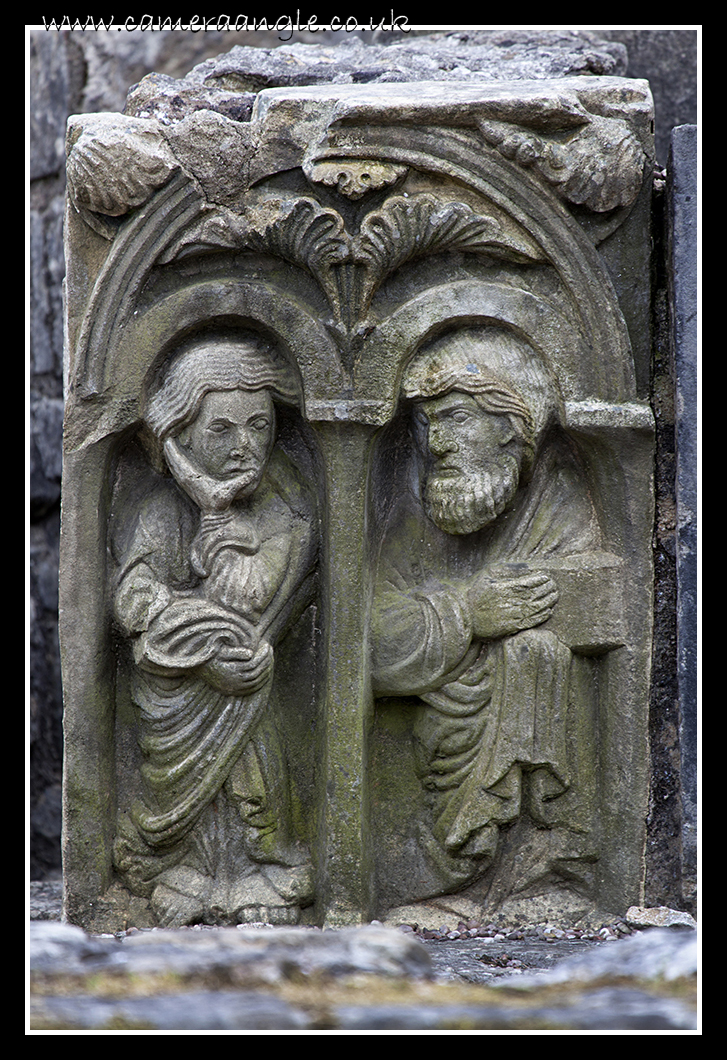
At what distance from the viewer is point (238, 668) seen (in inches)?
117

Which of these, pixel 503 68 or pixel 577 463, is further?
pixel 503 68

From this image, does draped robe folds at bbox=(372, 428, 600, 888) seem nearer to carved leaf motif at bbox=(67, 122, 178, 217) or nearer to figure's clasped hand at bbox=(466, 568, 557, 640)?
figure's clasped hand at bbox=(466, 568, 557, 640)

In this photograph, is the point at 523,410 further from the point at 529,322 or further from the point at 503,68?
the point at 503,68

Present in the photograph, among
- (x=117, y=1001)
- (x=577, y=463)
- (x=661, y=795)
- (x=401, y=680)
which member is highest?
(x=577, y=463)

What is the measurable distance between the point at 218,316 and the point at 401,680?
3.41ft

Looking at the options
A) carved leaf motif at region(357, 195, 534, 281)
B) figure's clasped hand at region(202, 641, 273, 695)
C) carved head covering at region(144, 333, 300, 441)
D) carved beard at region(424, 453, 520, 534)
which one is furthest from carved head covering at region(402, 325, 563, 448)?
figure's clasped hand at region(202, 641, 273, 695)

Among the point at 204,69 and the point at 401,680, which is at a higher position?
the point at 204,69

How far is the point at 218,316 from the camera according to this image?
9.71 ft

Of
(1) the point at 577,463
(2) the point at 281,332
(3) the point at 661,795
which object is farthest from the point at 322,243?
(3) the point at 661,795

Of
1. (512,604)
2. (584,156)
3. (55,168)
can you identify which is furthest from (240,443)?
(55,168)

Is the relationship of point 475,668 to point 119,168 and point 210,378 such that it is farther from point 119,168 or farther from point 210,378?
point 119,168

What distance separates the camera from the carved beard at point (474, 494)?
298 centimetres

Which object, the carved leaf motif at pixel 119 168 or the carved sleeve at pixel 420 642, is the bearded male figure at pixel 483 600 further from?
the carved leaf motif at pixel 119 168

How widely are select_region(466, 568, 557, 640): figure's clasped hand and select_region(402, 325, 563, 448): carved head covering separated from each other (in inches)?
14.2
